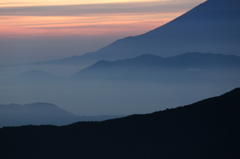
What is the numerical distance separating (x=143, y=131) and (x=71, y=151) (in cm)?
571

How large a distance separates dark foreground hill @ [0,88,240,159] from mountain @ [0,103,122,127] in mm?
106678

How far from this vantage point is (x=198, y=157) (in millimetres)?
22078

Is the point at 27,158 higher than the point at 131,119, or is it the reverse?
the point at 131,119

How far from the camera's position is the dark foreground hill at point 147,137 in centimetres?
2294

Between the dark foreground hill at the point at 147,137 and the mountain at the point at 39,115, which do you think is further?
the mountain at the point at 39,115

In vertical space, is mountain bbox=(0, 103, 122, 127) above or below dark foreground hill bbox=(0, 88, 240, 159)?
above

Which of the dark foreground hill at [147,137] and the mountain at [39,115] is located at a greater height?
the mountain at [39,115]

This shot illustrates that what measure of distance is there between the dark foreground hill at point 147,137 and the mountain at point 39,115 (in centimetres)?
10668

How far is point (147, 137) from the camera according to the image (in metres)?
24.8

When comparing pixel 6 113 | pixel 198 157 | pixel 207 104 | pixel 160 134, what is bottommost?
pixel 198 157

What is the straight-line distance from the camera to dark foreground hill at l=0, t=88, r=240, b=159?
903 inches

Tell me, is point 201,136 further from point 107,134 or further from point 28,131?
point 28,131

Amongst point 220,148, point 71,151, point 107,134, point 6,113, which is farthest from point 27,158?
point 6,113

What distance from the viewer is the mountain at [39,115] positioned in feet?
441
